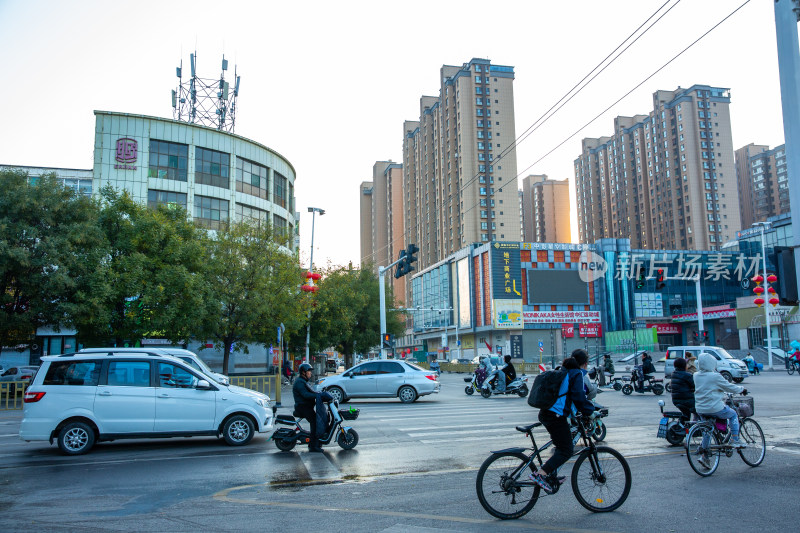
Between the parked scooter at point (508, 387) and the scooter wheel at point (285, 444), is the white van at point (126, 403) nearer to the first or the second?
the scooter wheel at point (285, 444)

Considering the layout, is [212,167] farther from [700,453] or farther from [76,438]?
[700,453]

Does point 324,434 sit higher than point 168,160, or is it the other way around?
point 168,160

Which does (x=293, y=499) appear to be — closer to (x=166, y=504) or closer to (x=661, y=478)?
(x=166, y=504)

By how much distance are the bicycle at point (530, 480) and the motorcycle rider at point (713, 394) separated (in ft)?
8.50

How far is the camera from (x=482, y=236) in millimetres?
107625

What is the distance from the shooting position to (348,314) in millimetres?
46812

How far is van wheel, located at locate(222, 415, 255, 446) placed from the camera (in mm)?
11883

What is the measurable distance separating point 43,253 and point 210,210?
17.9 m

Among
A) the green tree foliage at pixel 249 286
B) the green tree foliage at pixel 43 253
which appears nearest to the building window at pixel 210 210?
the green tree foliage at pixel 249 286

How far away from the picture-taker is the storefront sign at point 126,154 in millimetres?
39062

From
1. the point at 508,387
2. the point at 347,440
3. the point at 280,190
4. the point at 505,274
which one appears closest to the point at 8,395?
the point at 347,440

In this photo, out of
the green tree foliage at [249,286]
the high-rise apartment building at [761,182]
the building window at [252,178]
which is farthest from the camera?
the high-rise apartment building at [761,182]

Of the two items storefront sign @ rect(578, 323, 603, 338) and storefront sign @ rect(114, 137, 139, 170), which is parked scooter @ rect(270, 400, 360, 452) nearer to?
storefront sign @ rect(114, 137, 139, 170)

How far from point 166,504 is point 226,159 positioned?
3811 cm
